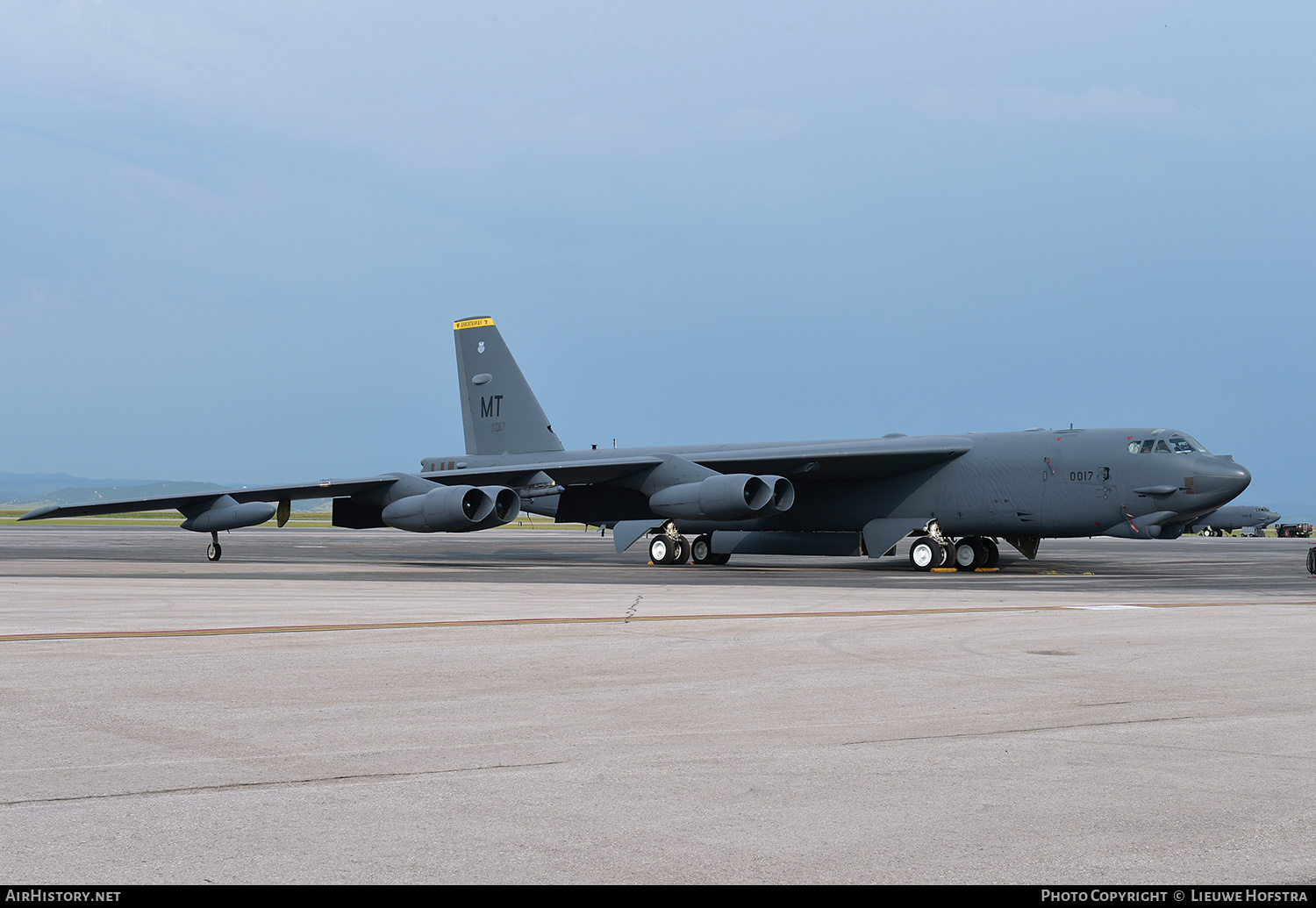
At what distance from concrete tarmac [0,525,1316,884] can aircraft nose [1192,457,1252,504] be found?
11344mm

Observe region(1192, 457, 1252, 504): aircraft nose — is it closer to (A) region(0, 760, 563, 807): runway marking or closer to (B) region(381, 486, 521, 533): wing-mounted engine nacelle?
(B) region(381, 486, 521, 533): wing-mounted engine nacelle

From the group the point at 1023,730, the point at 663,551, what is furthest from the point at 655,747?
the point at 663,551

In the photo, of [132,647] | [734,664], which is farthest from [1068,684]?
[132,647]

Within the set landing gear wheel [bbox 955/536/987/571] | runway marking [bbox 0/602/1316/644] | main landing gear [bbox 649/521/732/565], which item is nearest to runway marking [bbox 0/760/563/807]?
runway marking [bbox 0/602/1316/644]

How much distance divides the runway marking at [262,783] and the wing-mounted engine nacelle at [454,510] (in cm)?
2171

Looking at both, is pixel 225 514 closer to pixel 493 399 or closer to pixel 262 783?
pixel 493 399

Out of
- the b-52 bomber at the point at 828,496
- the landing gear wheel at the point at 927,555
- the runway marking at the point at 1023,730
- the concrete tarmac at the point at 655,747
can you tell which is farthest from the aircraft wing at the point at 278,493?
the runway marking at the point at 1023,730

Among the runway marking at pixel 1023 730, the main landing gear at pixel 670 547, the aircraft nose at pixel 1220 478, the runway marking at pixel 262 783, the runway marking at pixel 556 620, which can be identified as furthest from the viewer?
the main landing gear at pixel 670 547

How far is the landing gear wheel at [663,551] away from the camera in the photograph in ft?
104

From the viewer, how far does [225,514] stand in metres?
29.0

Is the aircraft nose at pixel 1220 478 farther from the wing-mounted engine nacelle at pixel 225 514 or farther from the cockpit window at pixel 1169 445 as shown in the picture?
the wing-mounted engine nacelle at pixel 225 514

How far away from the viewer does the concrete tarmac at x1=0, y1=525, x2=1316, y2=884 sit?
4277 mm

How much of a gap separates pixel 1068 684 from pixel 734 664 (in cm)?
253
